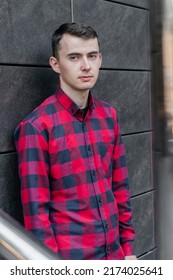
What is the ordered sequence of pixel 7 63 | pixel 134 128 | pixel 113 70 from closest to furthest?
pixel 7 63 < pixel 113 70 < pixel 134 128

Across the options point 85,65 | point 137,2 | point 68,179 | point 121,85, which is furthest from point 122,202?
point 137,2

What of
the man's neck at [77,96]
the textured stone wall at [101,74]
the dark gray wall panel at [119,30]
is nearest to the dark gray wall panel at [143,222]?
the textured stone wall at [101,74]

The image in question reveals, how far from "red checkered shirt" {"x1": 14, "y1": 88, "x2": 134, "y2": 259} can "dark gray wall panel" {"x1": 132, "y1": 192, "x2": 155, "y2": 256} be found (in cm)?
143

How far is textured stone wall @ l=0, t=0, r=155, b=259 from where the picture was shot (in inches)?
104

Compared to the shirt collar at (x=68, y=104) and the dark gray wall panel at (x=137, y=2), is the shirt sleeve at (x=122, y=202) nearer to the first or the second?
the shirt collar at (x=68, y=104)

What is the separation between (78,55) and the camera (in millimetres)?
2486

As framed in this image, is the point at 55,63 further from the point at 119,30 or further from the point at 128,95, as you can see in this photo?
the point at 128,95

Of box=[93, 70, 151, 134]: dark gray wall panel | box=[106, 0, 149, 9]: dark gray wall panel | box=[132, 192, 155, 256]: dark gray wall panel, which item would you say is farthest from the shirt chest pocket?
box=[106, 0, 149, 9]: dark gray wall panel

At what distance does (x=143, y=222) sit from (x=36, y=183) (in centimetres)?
207

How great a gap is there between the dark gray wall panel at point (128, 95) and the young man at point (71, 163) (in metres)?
0.92
